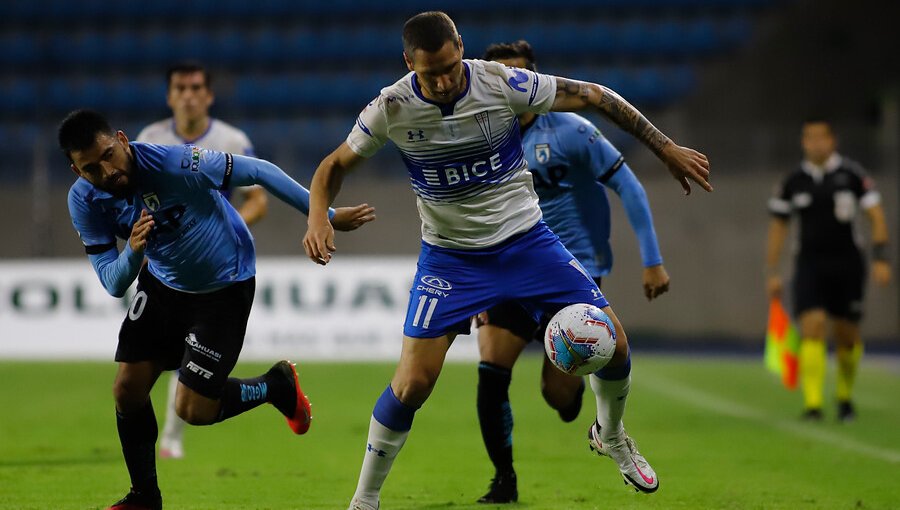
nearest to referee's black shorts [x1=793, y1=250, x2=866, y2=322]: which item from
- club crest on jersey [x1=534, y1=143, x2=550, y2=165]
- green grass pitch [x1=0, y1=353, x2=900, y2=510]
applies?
green grass pitch [x1=0, y1=353, x2=900, y2=510]

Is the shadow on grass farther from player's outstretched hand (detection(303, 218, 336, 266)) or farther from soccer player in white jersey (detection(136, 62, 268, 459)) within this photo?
player's outstretched hand (detection(303, 218, 336, 266))

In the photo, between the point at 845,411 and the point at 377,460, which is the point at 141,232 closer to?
the point at 377,460

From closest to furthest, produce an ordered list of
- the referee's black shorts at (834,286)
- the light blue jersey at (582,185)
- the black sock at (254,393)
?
the black sock at (254,393) < the light blue jersey at (582,185) < the referee's black shorts at (834,286)

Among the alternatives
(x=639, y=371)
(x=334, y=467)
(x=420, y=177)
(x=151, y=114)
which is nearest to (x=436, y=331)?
(x=420, y=177)

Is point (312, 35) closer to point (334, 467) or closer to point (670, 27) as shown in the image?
point (670, 27)

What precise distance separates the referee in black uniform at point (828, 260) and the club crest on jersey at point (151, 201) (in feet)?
22.3

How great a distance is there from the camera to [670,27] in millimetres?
25281

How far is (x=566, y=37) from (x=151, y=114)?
8.63 meters

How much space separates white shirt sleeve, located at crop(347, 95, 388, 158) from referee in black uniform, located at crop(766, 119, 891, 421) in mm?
6554

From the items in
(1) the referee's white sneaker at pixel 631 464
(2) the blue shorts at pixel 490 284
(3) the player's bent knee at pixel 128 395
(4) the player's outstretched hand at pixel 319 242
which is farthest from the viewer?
(1) the referee's white sneaker at pixel 631 464

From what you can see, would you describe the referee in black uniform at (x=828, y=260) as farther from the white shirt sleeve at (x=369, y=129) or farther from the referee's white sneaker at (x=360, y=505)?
the white shirt sleeve at (x=369, y=129)

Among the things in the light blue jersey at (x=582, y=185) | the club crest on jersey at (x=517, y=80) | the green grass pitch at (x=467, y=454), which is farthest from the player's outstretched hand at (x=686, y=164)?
the green grass pitch at (x=467, y=454)

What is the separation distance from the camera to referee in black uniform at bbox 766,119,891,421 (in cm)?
1065

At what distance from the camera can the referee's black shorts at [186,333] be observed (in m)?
5.73
